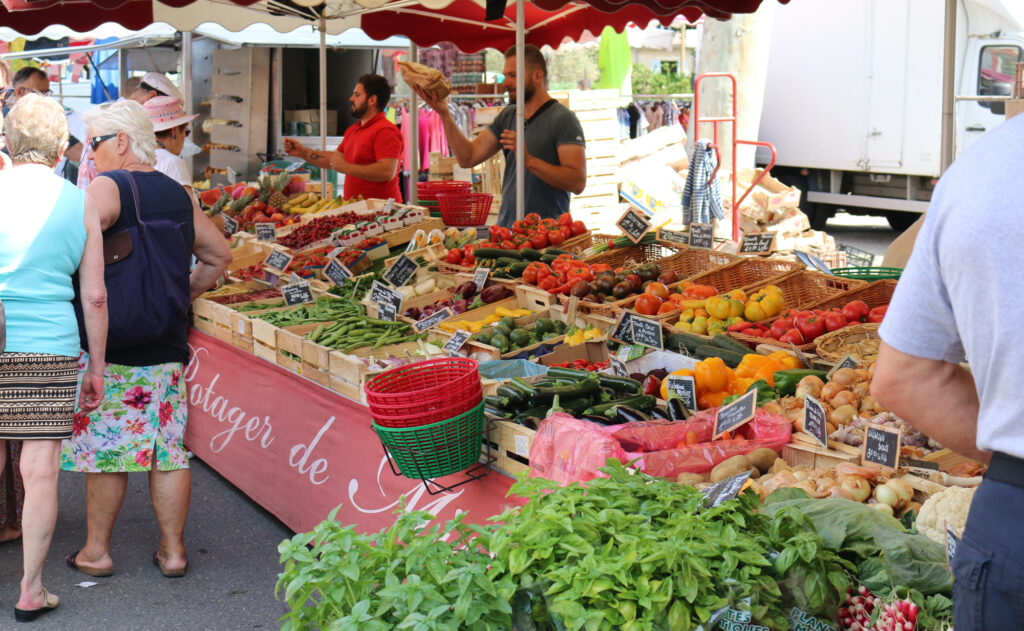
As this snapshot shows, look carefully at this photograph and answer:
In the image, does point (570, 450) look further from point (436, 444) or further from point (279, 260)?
point (279, 260)

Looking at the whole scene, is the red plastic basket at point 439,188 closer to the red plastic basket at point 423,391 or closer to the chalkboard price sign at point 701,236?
the chalkboard price sign at point 701,236

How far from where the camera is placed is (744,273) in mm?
5539

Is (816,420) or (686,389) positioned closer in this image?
(816,420)

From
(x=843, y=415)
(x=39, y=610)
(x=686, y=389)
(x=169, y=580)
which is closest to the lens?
(x=843, y=415)

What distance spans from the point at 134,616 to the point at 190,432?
2.21m

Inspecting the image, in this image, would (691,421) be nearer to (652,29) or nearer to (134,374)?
(134,374)

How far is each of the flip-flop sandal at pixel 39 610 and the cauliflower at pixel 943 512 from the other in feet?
11.1

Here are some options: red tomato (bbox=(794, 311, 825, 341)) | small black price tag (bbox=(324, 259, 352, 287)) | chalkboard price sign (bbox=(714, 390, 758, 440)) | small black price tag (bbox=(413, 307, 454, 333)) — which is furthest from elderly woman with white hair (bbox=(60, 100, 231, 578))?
red tomato (bbox=(794, 311, 825, 341))

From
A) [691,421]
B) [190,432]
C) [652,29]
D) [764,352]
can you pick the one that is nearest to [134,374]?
[190,432]

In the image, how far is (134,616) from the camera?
161 inches

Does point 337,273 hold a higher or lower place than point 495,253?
lower

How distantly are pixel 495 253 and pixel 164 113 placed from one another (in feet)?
6.82

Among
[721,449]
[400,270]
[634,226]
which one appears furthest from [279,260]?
[721,449]

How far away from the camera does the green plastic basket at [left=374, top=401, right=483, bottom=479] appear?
3221mm
